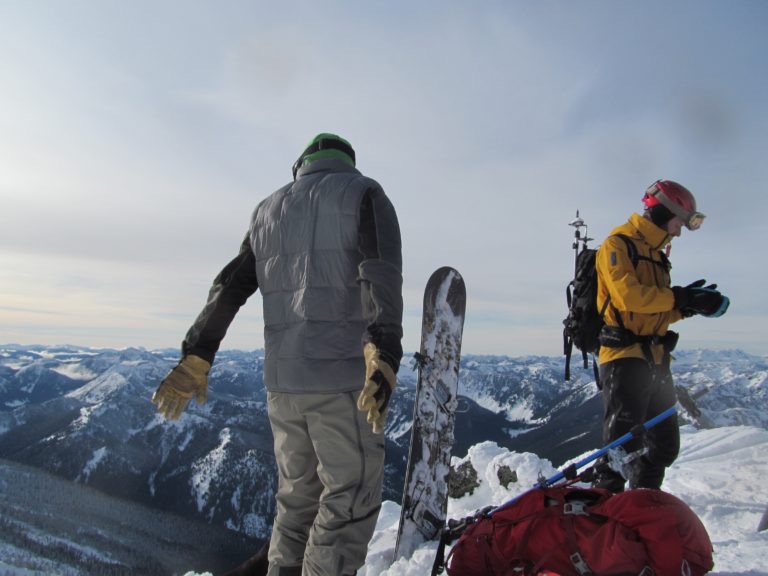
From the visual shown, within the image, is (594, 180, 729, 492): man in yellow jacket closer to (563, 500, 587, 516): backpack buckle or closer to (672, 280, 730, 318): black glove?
(672, 280, 730, 318): black glove

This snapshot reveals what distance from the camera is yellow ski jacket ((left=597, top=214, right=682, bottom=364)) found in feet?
15.0

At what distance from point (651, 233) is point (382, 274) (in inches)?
132

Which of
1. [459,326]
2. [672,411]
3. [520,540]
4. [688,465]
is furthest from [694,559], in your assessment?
[688,465]

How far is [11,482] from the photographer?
177250 millimetres

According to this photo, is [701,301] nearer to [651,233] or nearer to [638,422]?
[651,233]

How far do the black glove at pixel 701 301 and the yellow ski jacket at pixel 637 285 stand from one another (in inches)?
4.1

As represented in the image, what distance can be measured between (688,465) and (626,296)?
16.9 ft

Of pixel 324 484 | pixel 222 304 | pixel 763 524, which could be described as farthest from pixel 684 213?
pixel 222 304

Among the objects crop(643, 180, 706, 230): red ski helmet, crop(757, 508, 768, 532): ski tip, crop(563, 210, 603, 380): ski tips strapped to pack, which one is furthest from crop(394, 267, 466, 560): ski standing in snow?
crop(757, 508, 768, 532): ski tip

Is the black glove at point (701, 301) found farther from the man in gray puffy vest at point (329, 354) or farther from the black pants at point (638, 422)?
the man in gray puffy vest at point (329, 354)

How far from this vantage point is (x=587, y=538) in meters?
3.02

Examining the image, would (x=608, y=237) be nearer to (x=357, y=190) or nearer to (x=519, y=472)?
(x=357, y=190)

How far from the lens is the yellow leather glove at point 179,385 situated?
3898mm

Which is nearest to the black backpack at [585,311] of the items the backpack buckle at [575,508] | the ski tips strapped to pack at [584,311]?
the ski tips strapped to pack at [584,311]
